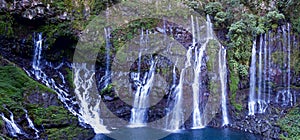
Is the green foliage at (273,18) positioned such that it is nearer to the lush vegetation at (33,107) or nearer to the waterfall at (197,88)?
the waterfall at (197,88)

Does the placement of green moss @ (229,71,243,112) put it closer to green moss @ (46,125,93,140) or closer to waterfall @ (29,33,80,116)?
green moss @ (46,125,93,140)

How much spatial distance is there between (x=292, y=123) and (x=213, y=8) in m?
7.78

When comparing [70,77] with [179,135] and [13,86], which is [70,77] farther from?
[179,135]

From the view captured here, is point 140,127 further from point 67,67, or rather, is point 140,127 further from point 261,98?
point 261,98

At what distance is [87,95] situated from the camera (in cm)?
1418

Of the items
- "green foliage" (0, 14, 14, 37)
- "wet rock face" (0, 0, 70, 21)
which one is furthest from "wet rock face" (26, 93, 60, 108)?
"wet rock face" (0, 0, 70, 21)

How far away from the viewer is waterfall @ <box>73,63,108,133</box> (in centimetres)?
1333

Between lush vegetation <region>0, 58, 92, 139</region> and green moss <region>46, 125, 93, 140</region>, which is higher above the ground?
lush vegetation <region>0, 58, 92, 139</region>

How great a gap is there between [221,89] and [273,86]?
3118mm

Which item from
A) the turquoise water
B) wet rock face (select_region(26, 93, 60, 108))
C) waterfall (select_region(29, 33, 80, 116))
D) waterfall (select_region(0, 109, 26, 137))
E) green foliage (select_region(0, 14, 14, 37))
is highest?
green foliage (select_region(0, 14, 14, 37))

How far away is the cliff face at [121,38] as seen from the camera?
451 inches

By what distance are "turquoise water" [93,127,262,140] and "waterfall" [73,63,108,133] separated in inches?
44.7

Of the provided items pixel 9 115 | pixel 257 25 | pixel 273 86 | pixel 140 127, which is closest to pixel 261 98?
pixel 273 86

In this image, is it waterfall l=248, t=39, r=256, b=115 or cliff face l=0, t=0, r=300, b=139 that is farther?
waterfall l=248, t=39, r=256, b=115
